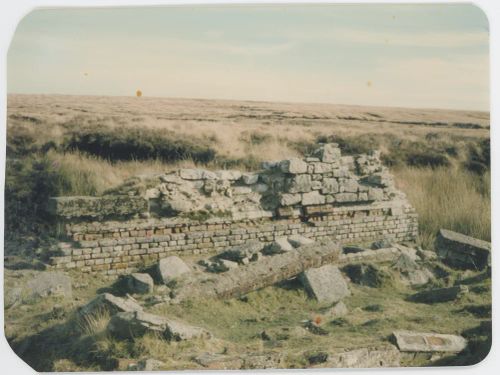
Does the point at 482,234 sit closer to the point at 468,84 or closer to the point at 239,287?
the point at 468,84

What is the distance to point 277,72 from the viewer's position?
8.09 m

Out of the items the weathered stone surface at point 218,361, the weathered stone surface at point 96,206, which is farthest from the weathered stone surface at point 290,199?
the weathered stone surface at point 218,361

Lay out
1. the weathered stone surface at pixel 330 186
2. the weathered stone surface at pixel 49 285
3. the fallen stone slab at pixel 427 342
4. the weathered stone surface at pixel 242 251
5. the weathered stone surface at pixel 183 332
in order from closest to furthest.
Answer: the weathered stone surface at pixel 183 332 → the fallen stone slab at pixel 427 342 → the weathered stone surface at pixel 49 285 → the weathered stone surface at pixel 242 251 → the weathered stone surface at pixel 330 186

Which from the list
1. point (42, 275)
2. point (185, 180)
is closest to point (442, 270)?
point (185, 180)

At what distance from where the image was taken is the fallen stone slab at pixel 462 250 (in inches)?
320

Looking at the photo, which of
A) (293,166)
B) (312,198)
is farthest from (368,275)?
(293,166)

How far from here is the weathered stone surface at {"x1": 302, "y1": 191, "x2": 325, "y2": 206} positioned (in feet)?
28.3

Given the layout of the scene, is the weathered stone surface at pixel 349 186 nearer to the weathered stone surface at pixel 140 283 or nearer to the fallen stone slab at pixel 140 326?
the weathered stone surface at pixel 140 283

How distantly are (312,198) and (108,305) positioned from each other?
337 cm

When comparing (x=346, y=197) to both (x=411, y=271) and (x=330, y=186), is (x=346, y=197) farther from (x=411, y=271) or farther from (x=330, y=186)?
(x=411, y=271)

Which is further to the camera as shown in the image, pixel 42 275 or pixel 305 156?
pixel 305 156

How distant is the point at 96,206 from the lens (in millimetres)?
7531

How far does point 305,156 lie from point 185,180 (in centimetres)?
188

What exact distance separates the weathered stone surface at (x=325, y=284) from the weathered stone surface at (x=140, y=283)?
6.32 ft
